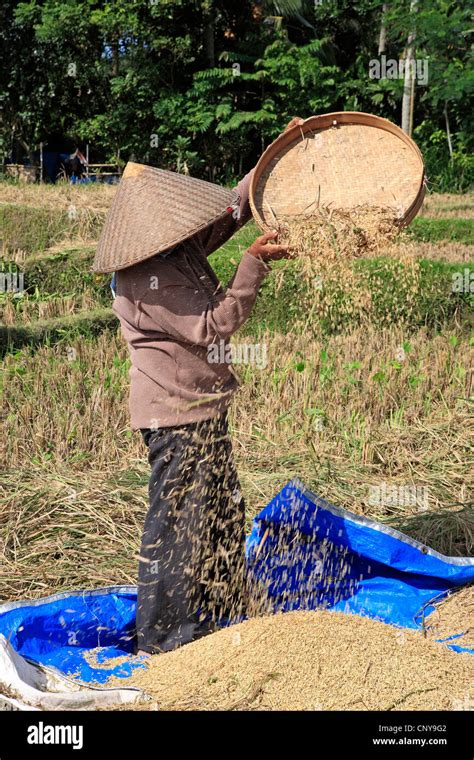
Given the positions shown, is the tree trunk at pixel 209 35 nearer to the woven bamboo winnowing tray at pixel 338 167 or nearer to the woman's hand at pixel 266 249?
the woven bamboo winnowing tray at pixel 338 167

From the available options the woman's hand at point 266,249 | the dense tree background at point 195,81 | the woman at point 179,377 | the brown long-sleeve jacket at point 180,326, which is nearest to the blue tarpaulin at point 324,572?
the woman at point 179,377

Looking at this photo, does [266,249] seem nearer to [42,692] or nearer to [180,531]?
[180,531]

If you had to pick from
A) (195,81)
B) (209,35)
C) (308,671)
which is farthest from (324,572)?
(209,35)

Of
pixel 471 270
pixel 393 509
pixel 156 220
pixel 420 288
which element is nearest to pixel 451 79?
pixel 471 270

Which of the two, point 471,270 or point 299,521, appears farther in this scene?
point 471,270

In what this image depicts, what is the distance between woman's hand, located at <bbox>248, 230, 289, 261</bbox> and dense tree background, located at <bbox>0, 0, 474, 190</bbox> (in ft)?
38.4

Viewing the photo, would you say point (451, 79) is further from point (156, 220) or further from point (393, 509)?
point (156, 220)

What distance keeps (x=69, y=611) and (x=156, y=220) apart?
1.23 metres

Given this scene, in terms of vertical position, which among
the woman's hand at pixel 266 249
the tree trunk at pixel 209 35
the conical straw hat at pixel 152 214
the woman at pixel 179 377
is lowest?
the woman at pixel 179 377

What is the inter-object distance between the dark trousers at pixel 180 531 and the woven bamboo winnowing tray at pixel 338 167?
0.92 meters

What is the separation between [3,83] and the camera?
1623cm

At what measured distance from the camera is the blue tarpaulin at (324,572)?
2.98 m
